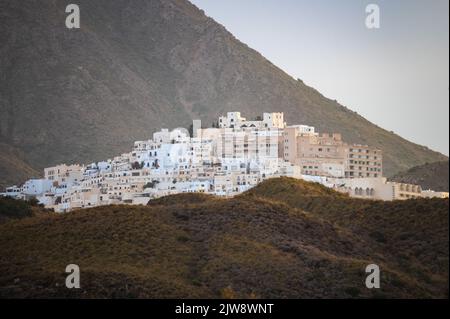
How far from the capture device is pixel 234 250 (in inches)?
2574

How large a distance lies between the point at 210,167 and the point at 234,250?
149 feet

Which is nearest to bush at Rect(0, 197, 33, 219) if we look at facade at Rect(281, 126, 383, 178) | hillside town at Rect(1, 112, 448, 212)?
hillside town at Rect(1, 112, 448, 212)

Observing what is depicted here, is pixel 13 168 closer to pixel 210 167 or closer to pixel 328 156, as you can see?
pixel 210 167

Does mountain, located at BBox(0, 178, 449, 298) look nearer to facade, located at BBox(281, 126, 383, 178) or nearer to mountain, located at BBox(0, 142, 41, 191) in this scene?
facade, located at BBox(281, 126, 383, 178)

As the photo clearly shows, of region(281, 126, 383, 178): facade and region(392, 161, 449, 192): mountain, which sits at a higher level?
region(281, 126, 383, 178): facade

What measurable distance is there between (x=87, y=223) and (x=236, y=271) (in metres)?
11.7

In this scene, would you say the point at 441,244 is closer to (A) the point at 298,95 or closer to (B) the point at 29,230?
(B) the point at 29,230

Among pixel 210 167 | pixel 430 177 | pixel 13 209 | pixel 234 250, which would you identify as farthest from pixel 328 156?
pixel 234 250

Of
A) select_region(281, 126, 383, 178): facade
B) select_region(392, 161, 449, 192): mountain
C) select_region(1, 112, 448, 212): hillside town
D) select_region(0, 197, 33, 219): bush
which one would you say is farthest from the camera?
select_region(281, 126, 383, 178): facade

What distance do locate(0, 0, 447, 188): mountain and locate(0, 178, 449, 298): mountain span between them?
60.4 m

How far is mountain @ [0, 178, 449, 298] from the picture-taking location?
6000 cm

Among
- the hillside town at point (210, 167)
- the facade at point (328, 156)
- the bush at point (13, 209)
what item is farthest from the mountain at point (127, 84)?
the bush at point (13, 209)

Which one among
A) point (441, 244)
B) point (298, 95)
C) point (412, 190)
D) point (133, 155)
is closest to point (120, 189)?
point (133, 155)

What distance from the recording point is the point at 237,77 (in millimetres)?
174625
